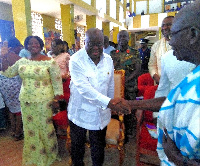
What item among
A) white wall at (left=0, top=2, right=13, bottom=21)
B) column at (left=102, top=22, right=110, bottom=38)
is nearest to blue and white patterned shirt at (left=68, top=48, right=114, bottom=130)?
white wall at (left=0, top=2, right=13, bottom=21)

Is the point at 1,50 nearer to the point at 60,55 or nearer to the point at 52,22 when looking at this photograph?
the point at 60,55

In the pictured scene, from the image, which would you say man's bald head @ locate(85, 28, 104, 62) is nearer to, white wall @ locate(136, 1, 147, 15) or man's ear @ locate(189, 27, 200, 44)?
man's ear @ locate(189, 27, 200, 44)

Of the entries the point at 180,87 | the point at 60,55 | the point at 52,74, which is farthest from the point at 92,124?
Result: the point at 60,55

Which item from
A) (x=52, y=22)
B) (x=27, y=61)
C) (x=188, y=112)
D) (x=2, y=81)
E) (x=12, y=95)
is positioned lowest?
(x=12, y=95)

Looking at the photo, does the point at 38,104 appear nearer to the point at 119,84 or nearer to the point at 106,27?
the point at 119,84

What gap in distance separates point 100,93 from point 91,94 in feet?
0.30

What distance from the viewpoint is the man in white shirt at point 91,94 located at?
1.56m

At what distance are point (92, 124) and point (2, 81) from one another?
2.30 metres

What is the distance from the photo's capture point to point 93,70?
1608 millimetres

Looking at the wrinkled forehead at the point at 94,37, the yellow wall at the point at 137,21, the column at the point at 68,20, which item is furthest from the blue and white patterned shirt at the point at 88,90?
the yellow wall at the point at 137,21

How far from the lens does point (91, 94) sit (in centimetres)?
154

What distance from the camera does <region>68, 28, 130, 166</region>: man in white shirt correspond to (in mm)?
1556

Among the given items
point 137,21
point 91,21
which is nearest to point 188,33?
point 91,21

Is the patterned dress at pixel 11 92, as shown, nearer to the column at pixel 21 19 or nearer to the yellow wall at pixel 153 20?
the column at pixel 21 19
